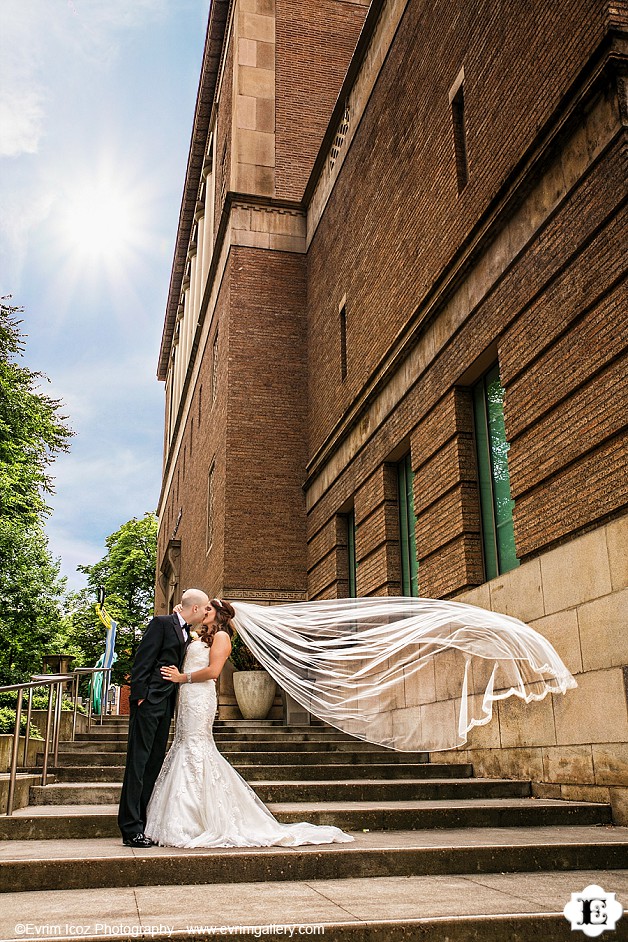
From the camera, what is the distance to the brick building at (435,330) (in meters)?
8.46

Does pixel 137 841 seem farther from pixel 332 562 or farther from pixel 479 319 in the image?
pixel 332 562

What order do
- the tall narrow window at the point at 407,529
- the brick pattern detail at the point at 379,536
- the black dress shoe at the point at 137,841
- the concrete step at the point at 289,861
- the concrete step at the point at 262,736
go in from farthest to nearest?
the brick pattern detail at the point at 379,536 < the tall narrow window at the point at 407,529 < the concrete step at the point at 262,736 < the black dress shoe at the point at 137,841 < the concrete step at the point at 289,861

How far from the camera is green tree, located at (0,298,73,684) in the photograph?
2380 centimetres

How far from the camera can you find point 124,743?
13.1 meters

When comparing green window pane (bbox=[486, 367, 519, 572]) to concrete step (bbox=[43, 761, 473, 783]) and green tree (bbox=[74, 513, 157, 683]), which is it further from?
green tree (bbox=[74, 513, 157, 683])

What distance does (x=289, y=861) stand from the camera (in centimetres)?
594

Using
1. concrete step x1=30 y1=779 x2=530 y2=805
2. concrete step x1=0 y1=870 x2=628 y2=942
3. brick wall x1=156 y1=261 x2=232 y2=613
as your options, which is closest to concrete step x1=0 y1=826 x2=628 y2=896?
concrete step x1=0 y1=870 x2=628 y2=942

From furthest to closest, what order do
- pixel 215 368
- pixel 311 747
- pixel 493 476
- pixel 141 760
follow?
pixel 215 368 < pixel 311 747 < pixel 493 476 < pixel 141 760

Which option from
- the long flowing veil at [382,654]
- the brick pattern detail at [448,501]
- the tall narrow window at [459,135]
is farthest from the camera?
the tall narrow window at [459,135]

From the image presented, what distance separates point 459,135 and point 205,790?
1021 centimetres

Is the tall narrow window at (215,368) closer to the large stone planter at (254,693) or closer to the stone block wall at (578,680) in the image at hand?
the large stone planter at (254,693)

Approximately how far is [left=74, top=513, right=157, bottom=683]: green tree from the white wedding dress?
4522 cm

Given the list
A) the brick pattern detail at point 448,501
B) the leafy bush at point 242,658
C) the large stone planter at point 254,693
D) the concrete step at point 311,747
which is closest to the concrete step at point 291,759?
the concrete step at point 311,747

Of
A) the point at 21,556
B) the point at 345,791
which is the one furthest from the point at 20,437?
the point at 345,791
